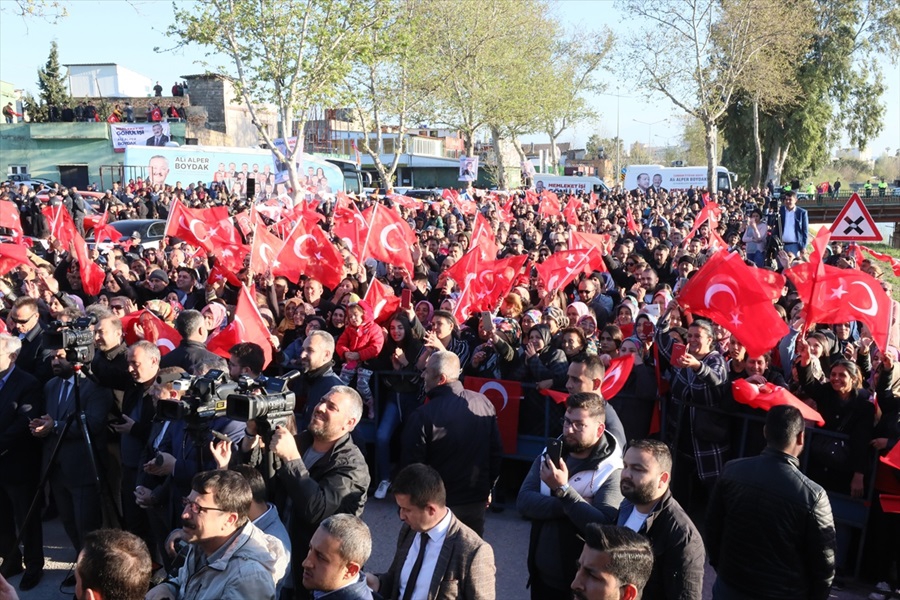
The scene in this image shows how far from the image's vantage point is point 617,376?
19.9ft

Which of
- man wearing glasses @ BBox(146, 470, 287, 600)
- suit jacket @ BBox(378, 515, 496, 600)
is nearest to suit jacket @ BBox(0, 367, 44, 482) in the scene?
man wearing glasses @ BBox(146, 470, 287, 600)

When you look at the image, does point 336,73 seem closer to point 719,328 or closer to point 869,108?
point 719,328

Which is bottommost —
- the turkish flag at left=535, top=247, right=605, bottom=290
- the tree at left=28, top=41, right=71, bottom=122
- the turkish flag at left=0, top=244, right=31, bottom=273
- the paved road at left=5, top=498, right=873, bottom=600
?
the paved road at left=5, top=498, right=873, bottom=600

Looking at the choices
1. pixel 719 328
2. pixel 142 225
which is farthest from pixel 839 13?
pixel 719 328

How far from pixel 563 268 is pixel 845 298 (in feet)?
10.6

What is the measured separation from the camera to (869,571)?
5.30 m

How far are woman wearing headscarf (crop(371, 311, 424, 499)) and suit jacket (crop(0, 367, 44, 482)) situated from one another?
2.50 metres

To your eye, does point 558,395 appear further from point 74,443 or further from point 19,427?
point 19,427

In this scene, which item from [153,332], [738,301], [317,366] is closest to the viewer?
[317,366]

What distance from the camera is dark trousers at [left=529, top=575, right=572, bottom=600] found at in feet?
12.9

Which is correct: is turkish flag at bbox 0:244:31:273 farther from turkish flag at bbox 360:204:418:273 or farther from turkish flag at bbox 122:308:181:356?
turkish flag at bbox 360:204:418:273

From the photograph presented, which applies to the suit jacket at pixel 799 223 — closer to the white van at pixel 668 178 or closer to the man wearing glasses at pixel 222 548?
the man wearing glasses at pixel 222 548

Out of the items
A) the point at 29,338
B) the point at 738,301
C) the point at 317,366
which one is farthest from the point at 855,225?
the point at 29,338

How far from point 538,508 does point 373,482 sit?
11.0 ft
